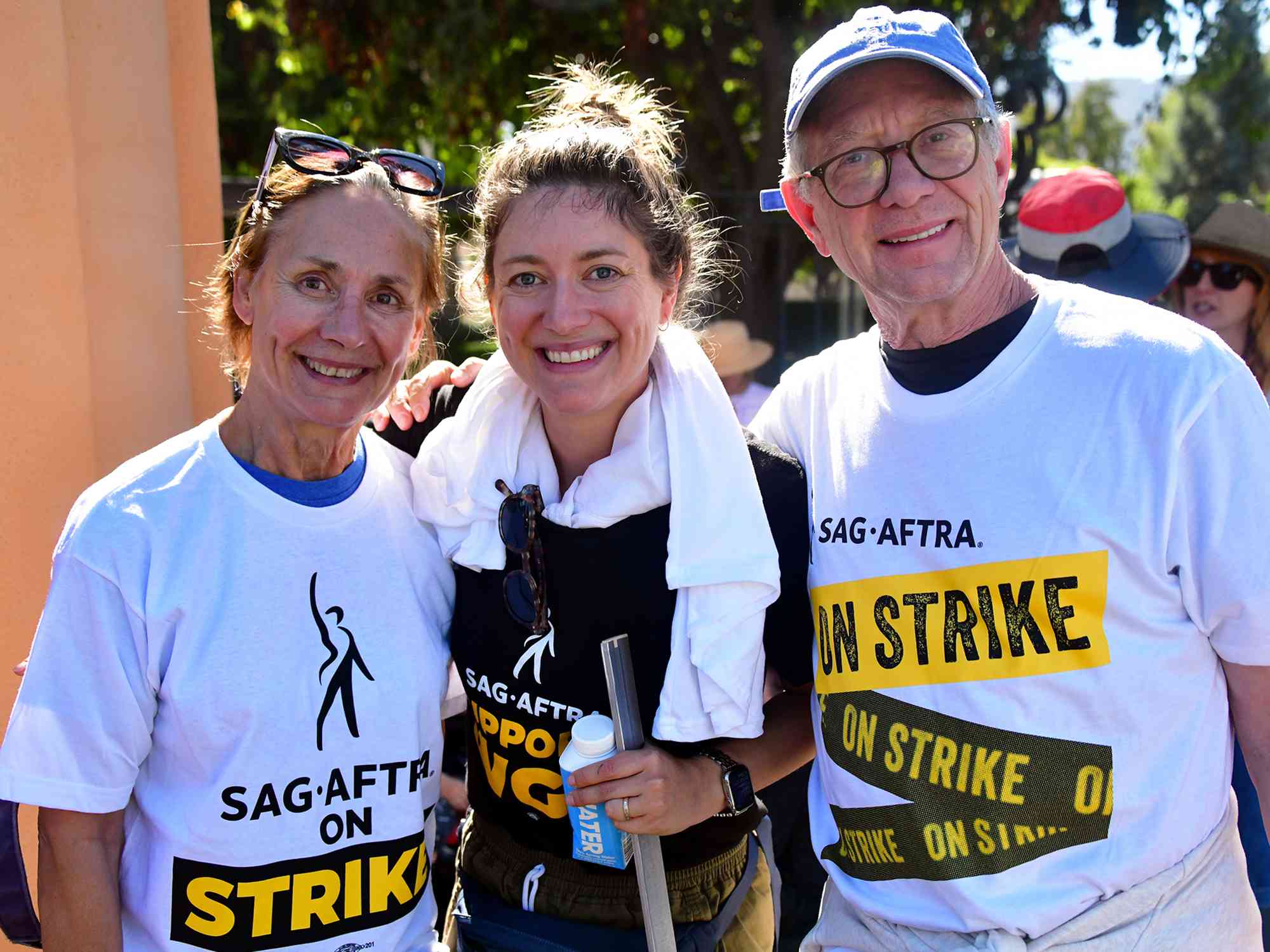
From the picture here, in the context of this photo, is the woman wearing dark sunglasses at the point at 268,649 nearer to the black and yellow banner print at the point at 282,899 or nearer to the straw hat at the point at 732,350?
the black and yellow banner print at the point at 282,899

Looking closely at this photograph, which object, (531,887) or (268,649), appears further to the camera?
(531,887)

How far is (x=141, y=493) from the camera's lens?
176 cm

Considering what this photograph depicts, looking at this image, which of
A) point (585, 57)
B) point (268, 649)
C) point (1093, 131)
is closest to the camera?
point (268, 649)

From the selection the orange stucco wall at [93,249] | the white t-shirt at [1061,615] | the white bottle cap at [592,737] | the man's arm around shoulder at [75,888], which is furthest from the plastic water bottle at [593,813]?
the orange stucco wall at [93,249]

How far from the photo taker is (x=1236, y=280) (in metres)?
3.86

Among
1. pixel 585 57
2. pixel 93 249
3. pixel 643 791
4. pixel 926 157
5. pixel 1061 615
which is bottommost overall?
pixel 643 791

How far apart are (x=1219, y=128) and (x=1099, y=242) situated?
29.7m

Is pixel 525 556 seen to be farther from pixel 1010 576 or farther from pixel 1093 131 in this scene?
pixel 1093 131

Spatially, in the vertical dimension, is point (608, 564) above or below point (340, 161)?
below

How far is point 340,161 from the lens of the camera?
78.5 inches

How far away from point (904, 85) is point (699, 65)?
19.4 ft

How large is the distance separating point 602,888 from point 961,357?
121cm

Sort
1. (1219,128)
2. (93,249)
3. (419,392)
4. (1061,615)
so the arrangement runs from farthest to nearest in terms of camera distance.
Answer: (1219,128) → (93,249) → (419,392) → (1061,615)

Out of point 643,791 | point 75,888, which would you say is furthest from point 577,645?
point 75,888
